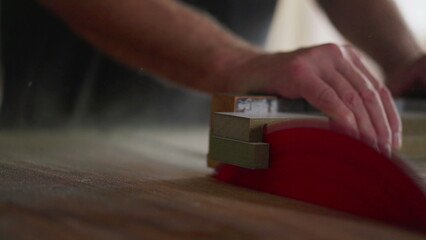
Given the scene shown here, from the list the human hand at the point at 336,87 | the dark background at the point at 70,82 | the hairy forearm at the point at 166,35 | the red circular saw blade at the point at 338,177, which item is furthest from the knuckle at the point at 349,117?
the dark background at the point at 70,82

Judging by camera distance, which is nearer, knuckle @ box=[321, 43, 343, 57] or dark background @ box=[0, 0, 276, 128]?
knuckle @ box=[321, 43, 343, 57]

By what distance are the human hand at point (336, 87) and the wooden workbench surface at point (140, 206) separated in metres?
0.15

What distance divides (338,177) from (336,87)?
0.21m

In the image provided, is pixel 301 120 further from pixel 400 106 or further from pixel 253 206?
pixel 400 106

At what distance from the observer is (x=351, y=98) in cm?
70

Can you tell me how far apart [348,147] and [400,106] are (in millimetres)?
470

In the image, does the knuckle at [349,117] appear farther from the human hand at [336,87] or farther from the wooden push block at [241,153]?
the wooden push block at [241,153]

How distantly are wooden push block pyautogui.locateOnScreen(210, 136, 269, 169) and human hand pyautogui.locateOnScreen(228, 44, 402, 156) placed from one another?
0.11 metres

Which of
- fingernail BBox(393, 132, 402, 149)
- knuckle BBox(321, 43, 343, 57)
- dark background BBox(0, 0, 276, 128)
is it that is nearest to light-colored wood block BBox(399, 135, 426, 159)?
fingernail BBox(393, 132, 402, 149)

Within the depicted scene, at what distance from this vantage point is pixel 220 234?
414mm

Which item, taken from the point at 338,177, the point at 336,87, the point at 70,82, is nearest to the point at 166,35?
the point at 70,82

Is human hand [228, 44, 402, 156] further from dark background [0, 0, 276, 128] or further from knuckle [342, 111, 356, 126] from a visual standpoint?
A: dark background [0, 0, 276, 128]

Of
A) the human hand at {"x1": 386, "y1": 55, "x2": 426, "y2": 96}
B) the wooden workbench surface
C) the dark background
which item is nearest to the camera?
the wooden workbench surface

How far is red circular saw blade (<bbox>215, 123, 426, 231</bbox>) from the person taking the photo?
0.48 metres
